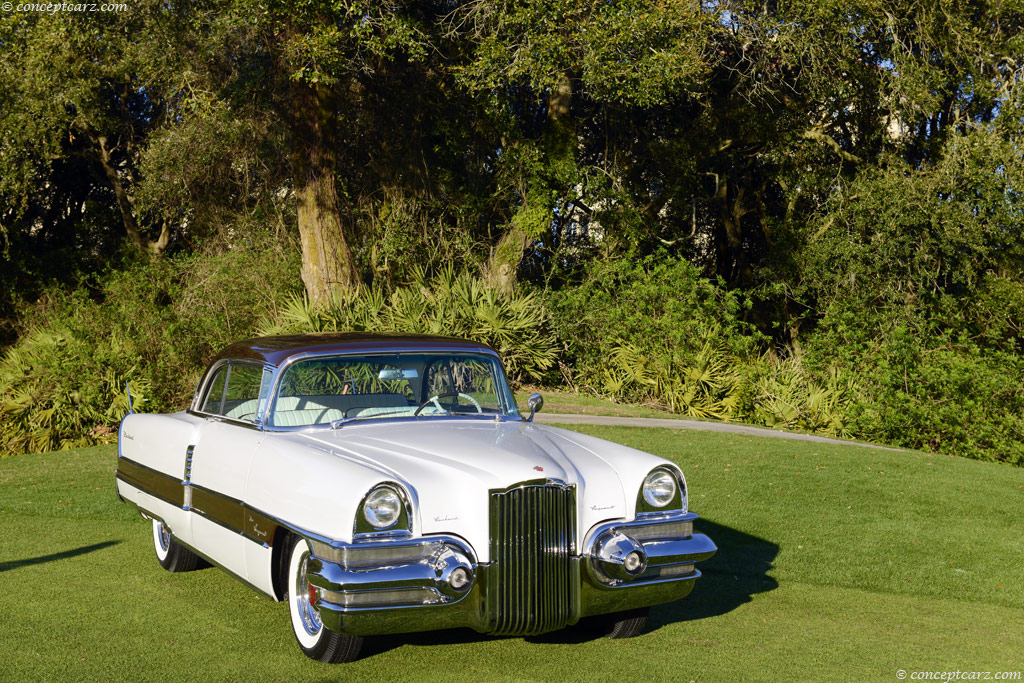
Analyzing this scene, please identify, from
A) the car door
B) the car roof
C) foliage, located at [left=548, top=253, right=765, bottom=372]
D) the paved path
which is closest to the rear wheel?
the car door

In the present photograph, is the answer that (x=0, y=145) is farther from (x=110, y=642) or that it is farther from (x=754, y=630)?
(x=754, y=630)

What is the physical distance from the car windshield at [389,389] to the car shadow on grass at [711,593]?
Result: 4.41 ft

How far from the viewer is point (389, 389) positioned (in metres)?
6.39

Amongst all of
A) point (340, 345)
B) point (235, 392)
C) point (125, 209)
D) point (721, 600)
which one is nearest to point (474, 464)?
point (340, 345)

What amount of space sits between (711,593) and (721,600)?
0.62ft

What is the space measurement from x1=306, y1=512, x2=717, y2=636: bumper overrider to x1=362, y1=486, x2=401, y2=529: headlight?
0.37ft

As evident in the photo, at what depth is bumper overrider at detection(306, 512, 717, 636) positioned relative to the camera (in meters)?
4.61

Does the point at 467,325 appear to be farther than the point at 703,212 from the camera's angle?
No

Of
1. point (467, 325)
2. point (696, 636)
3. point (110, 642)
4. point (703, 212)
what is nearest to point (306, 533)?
point (110, 642)

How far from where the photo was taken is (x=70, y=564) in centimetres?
719

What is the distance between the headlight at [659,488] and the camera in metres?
5.35

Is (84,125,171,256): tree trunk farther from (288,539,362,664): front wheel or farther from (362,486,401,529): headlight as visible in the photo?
(362,486,401,529): headlight

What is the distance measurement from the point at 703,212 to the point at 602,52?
9.34 m

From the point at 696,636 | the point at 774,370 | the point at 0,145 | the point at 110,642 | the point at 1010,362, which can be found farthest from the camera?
the point at 0,145
